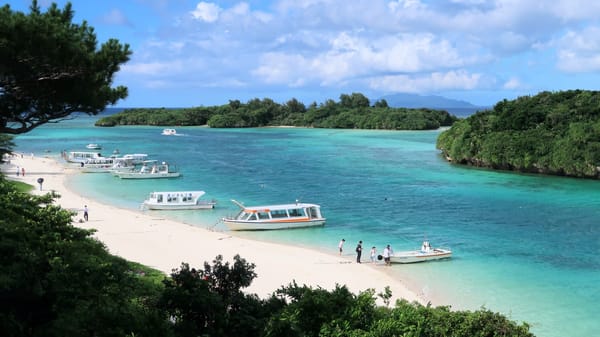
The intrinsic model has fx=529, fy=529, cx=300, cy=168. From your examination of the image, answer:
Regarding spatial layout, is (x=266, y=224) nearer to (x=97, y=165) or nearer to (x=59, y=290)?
(x=59, y=290)

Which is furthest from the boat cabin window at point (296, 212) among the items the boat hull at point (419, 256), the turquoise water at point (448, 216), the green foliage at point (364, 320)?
the green foliage at point (364, 320)

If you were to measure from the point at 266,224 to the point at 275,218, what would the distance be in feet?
2.57

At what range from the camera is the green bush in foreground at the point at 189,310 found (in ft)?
30.1

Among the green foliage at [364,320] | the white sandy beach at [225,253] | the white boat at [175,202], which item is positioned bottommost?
the white sandy beach at [225,253]

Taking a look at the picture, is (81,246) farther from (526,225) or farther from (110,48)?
(526,225)

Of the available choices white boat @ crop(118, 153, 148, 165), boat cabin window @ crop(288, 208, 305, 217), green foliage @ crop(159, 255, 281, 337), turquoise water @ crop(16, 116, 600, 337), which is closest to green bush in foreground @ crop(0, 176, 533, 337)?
green foliage @ crop(159, 255, 281, 337)

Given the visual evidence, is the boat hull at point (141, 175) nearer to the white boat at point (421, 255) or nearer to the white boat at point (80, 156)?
the white boat at point (80, 156)

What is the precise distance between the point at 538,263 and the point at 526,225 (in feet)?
27.9

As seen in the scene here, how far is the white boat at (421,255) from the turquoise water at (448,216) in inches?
15.5

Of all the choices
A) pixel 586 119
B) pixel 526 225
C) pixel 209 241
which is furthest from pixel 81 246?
pixel 586 119

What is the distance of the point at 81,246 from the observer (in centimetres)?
1472

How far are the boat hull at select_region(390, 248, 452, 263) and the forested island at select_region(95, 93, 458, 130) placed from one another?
398ft

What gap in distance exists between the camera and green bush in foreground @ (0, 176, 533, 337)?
361 inches

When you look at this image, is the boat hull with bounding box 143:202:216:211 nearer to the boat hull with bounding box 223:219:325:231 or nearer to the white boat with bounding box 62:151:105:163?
the boat hull with bounding box 223:219:325:231
